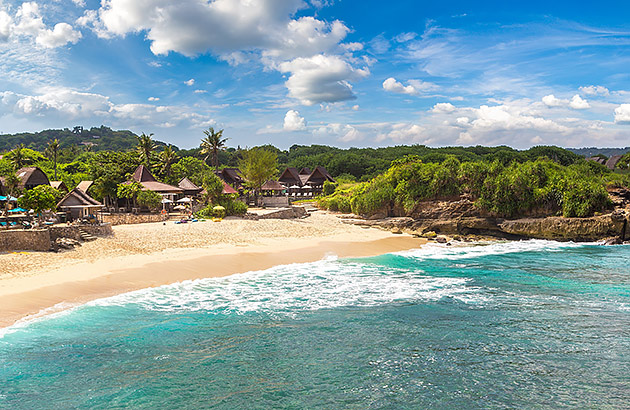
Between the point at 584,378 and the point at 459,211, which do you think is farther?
the point at 459,211

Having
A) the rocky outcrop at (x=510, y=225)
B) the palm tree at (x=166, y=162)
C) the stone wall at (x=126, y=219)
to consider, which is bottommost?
the rocky outcrop at (x=510, y=225)

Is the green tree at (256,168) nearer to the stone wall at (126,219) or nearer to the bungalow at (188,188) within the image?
the bungalow at (188,188)

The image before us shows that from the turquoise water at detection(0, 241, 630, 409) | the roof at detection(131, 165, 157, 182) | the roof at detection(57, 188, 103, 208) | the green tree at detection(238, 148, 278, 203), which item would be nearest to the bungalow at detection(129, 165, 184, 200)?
the roof at detection(131, 165, 157, 182)

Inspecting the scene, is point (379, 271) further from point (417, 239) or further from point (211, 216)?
point (211, 216)

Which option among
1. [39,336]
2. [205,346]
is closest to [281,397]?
[205,346]

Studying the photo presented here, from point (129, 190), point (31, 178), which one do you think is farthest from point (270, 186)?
point (31, 178)

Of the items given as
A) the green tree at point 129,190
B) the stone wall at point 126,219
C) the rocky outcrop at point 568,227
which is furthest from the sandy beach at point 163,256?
the rocky outcrop at point 568,227
